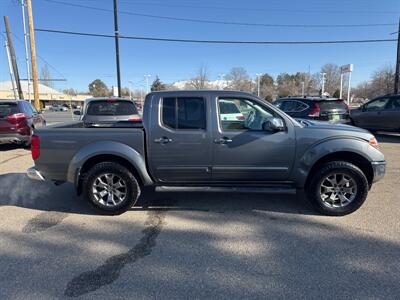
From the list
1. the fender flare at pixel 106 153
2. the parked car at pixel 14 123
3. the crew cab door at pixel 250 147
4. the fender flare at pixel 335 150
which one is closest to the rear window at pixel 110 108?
the parked car at pixel 14 123

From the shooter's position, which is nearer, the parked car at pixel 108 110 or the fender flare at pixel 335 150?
the fender flare at pixel 335 150

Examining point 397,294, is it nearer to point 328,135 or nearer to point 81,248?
point 328,135

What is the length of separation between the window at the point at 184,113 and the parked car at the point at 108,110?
152 inches

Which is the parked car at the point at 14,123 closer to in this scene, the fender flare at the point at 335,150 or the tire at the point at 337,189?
the fender flare at the point at 335,150

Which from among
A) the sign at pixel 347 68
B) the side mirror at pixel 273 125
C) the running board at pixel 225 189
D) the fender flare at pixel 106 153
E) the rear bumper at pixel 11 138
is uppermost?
the sign at pixel 347 68

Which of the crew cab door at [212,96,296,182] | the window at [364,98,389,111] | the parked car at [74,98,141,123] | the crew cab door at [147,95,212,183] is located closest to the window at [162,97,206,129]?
the crew cab door at [147,95,212,183]

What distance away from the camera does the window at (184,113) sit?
182 inches

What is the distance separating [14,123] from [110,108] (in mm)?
3447

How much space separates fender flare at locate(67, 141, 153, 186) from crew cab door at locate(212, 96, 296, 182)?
1.08 meters

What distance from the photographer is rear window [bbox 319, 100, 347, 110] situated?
10663 millimetres

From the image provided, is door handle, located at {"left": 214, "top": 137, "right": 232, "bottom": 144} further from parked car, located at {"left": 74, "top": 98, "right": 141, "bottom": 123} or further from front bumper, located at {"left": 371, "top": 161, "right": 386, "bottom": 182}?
parked car, located at {"left": 74, "top": 98, "right": 141, "bottom": 123}

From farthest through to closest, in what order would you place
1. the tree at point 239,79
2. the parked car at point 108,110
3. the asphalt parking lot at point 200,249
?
the tree at point 239,79 → the parked car at point 108,110 → the asphalt parking lot at point 200,249

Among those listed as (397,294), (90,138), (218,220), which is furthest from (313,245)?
(90,138)

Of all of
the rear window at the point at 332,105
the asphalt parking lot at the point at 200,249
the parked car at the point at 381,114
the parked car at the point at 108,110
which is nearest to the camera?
the asphalt parking lot at the point at 200,249
